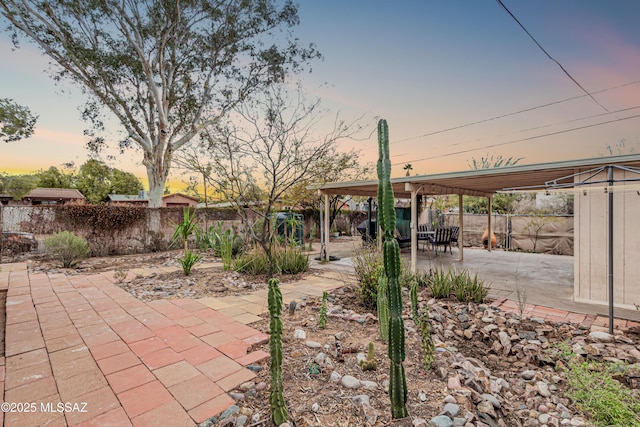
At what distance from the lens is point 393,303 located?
5.64 feet

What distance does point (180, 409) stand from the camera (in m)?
1.77

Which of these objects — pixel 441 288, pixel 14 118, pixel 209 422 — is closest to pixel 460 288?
pixel 441 288

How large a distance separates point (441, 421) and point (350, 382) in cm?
63

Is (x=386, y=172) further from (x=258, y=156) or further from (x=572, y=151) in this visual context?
(x=572, y=151)

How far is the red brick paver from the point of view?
69.1 inches

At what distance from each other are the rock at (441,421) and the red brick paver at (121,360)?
1238 mm

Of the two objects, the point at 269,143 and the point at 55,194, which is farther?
the point at 55,194

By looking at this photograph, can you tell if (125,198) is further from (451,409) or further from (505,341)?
(451,409)

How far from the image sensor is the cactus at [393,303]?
1.67m

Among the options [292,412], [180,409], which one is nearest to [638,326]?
[292,412]

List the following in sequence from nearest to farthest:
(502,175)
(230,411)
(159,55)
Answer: (230,411), (502,175), (159,55)

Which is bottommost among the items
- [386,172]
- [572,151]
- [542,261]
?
[542,261]

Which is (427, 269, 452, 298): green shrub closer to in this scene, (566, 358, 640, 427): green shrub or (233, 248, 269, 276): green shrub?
(566, 358, 640, 427): green shrub

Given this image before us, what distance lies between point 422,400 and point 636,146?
60.0 feet
